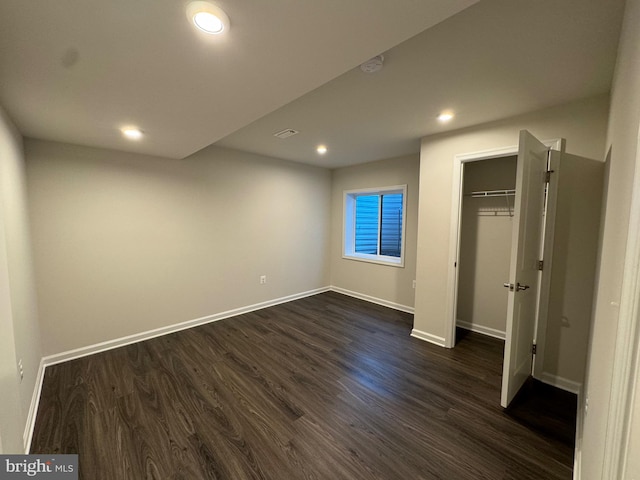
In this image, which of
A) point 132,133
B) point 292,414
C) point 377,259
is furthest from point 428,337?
point 132,133

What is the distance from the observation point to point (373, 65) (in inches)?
61.3

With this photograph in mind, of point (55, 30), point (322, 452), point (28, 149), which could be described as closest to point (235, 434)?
point (322, 452)

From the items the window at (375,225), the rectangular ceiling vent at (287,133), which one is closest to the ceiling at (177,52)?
the rectangular ceiling vent at (287,133)

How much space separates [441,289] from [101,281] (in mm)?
3762

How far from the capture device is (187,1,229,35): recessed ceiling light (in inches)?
35.7

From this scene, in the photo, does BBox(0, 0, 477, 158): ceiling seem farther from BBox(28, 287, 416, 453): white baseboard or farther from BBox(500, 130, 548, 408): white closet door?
BBox(28, 287, 416, 453): white baseboard

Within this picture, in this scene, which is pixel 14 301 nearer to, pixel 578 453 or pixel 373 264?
pixel 578 453

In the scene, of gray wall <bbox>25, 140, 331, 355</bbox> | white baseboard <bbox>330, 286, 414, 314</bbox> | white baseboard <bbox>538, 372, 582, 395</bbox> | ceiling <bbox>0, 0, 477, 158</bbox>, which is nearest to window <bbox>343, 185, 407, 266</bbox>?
white baseboard <bbox>330, 286, 414, 314</bbox>

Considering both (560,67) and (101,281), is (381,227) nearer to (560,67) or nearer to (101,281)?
(560,67)

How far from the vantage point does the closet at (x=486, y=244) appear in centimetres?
305

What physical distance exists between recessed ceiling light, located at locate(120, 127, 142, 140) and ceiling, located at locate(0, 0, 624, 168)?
83mm

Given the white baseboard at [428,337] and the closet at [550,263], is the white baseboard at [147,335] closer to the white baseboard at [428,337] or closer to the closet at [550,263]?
the white baseboard at [428,337]

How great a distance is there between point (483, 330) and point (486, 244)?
1.11 metres

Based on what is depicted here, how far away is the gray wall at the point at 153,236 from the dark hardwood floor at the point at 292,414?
1.61 feet
